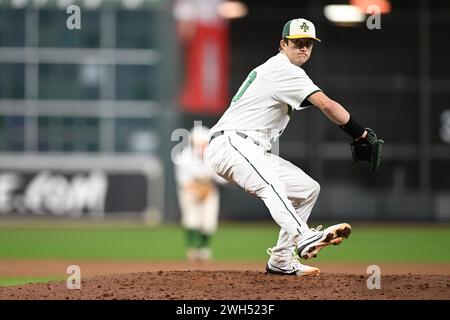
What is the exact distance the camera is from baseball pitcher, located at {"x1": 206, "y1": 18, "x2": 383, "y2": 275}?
6.66 meters

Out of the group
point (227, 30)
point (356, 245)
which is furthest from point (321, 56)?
point (356, 245)

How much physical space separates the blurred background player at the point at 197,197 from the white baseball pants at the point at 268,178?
649 centimetres

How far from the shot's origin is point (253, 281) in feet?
23.1

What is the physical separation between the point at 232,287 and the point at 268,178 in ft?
2.71

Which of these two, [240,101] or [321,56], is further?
[321,56]

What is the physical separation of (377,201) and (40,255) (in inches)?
432

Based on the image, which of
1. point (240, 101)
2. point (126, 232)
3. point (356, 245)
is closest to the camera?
point (240, 101)

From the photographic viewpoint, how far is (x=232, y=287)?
22.0 feet

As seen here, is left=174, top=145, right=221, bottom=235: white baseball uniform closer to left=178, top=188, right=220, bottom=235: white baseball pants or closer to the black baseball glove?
left=178, top=188, right=220, bottom=235: white baseball pants

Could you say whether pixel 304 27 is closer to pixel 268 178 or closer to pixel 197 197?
pixel 268 178

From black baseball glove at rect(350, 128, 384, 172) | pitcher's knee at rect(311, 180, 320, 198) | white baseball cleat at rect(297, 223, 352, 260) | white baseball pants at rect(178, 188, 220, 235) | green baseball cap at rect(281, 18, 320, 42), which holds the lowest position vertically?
white baseball pants at rect(178, 188, 220, 235)

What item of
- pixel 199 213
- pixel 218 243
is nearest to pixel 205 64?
pixel 218 243

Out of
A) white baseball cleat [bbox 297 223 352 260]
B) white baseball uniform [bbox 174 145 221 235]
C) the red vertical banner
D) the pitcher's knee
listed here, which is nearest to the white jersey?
the pitcher's knee
